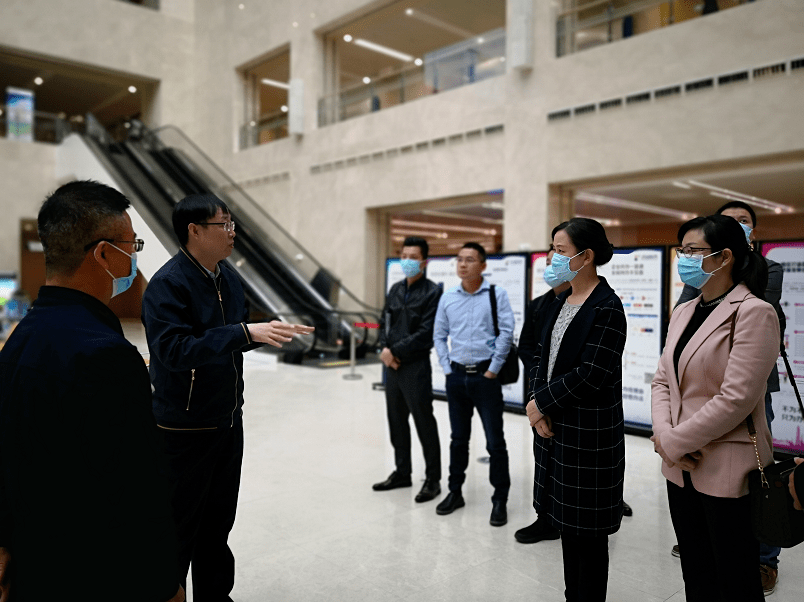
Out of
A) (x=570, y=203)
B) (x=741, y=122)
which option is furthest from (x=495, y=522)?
(x=570, y=203)

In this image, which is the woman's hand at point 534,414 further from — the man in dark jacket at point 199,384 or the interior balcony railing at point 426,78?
the interior balcony railing at point 426,78

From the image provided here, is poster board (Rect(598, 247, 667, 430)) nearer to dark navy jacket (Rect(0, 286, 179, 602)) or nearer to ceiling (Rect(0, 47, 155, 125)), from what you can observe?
dark navy jacket (Rect(0, 286, 179, 602))

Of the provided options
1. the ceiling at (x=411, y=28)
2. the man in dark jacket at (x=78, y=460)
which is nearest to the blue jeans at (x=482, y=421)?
the man in dark jacket at (x=78, y=460)

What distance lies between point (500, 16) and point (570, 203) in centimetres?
683

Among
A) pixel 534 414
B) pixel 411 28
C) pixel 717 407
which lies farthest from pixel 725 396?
pixel 411 28

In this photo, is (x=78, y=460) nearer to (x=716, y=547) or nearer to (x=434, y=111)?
(x=716, y=547)

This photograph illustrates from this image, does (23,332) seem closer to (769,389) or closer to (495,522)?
(495,522)

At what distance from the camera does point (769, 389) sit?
3.32 meters

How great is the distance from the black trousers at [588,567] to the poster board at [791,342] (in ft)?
11.4

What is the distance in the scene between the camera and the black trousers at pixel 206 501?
7.93 ft

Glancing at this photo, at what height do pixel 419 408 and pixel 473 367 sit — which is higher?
pixel 473 367

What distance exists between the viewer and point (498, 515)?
3.93 m

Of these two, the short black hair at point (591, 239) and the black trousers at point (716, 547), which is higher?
the short black hair at point (591, 239)

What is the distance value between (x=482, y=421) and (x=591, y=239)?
5.94 feet
